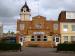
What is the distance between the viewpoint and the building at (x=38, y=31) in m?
65.4

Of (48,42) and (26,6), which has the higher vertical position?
(26,6)

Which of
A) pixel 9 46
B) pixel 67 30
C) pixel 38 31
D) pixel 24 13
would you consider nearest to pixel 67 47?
pixel 9 46

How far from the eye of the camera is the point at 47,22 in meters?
66.1

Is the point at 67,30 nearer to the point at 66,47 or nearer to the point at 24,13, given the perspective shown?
the point at 24,13

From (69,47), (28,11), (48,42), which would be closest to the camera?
(69,47)

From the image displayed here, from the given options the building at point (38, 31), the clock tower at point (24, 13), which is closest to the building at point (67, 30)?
the building at point (38, 31)

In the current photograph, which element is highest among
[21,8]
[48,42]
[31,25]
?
[21,8]

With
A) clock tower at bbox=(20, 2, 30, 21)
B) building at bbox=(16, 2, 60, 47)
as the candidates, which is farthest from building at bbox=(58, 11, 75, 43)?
clock tower at bbox=(20, 2, 30, 21)

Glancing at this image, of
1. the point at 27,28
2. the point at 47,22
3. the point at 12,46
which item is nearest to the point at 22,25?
the point at 27,28

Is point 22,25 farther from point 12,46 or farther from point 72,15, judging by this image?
point 12,46

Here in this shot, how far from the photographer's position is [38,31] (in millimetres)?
65438

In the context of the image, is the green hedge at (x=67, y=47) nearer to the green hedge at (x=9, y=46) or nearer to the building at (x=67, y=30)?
the green hedge at (x=9, y=46)

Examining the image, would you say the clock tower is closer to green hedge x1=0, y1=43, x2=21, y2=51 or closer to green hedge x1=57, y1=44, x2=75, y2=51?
green hedge x1=0, y1=43, x2=21, y2=51

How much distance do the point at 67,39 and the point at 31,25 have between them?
929 cm
